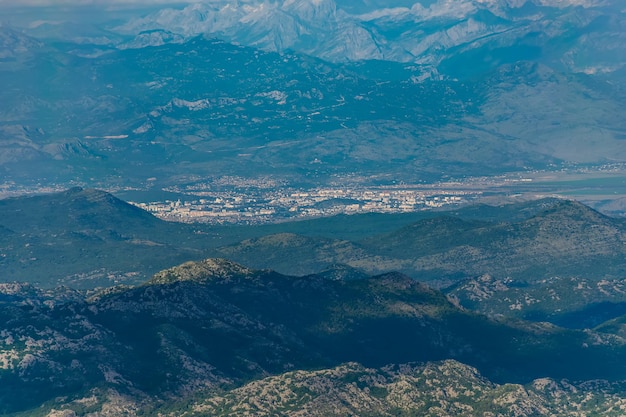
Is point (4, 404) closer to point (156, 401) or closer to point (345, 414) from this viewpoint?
point (156, 401)

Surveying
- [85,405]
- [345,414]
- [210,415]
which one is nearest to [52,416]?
[85,405]

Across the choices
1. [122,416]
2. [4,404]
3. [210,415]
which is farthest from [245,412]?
[4,404]

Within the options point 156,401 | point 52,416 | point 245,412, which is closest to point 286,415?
point 245,412

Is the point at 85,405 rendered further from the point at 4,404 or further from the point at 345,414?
the point at 345,414

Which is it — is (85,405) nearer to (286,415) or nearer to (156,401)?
(156,401)

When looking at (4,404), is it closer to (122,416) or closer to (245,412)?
(122,416)
